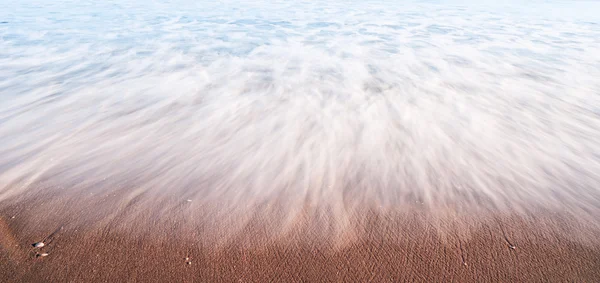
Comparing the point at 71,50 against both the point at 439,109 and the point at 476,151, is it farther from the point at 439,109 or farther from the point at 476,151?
the point at 476,151

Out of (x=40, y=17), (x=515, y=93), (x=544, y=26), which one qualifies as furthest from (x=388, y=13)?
(x=40, y=17)

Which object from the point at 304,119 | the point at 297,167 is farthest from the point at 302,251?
the point at 304,119

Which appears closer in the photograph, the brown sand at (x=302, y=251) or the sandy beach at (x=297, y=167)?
the brown sand at (x=302, y=251)

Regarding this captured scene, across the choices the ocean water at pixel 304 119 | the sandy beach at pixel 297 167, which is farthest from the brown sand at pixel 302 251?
the ocean water at pixel 304 119

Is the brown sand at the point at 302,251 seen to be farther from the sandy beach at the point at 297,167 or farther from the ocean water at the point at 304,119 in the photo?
the ocean water at the point at 304,119

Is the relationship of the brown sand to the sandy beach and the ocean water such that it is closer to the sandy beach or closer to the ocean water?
the sandy beach

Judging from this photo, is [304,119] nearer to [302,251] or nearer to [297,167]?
[297,167]
